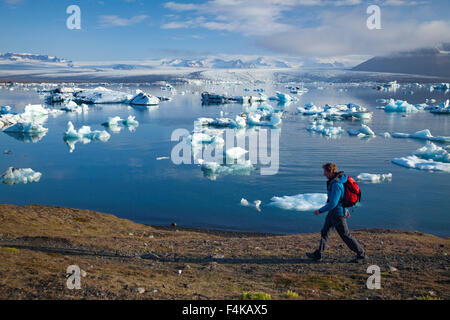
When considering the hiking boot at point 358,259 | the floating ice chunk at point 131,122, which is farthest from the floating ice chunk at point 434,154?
the floating ice chunk at point 131,122

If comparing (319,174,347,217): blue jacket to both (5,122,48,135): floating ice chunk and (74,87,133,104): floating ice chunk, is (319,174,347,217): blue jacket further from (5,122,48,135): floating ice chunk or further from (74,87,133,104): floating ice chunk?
(74,87,133,104): floating ice chunk

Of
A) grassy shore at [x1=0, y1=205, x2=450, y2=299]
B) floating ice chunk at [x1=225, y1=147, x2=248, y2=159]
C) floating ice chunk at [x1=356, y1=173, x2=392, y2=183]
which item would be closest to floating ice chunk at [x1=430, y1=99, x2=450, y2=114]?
floating ice chunk at [x1=356, y1=173, x2=392, y2=183]

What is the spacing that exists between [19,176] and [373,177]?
1412 centimetres

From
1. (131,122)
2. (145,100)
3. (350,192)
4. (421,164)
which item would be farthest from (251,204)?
(145,100)

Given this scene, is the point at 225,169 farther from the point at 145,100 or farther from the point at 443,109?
the point at 145,100

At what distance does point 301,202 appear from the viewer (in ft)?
37.9

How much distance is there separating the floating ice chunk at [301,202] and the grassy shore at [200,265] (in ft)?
7.98

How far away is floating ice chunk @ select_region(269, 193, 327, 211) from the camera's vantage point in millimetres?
11297

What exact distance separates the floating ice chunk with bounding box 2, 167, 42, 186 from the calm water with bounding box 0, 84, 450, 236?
399mm

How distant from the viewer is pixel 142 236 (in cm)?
857
